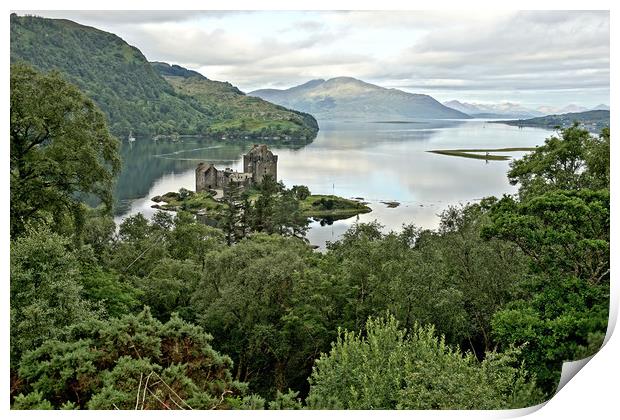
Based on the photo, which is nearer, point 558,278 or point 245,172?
point 558,278

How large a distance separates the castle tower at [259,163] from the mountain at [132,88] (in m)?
1.45

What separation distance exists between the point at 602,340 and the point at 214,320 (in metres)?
6.12

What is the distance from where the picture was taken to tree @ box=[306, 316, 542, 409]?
6.31m

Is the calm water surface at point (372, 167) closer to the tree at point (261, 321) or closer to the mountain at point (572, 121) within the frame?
the mountain at point (572, 121)

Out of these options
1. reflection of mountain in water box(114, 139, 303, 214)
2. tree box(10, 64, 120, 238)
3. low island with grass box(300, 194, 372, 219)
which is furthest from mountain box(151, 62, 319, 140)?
tree box(10, 64, 120, 238)

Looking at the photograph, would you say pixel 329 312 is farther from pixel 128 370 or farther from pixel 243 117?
pixel 243 117

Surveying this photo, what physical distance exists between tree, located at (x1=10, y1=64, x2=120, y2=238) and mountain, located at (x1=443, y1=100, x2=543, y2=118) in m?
7.24

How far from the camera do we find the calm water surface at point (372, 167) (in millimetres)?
17250

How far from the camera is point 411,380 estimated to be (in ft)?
21.1

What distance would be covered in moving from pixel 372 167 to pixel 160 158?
22.0 feet

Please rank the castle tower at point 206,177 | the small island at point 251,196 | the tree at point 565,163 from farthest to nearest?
the small island at point 251,196 < the castle tower at point 206,177 < the tree at point 565,163

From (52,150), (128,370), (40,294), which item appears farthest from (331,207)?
(128,370)

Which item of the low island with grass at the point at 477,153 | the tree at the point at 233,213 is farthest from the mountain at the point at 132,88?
the low island with grass at the point at 477,153

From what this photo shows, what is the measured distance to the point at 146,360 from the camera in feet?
21.7
